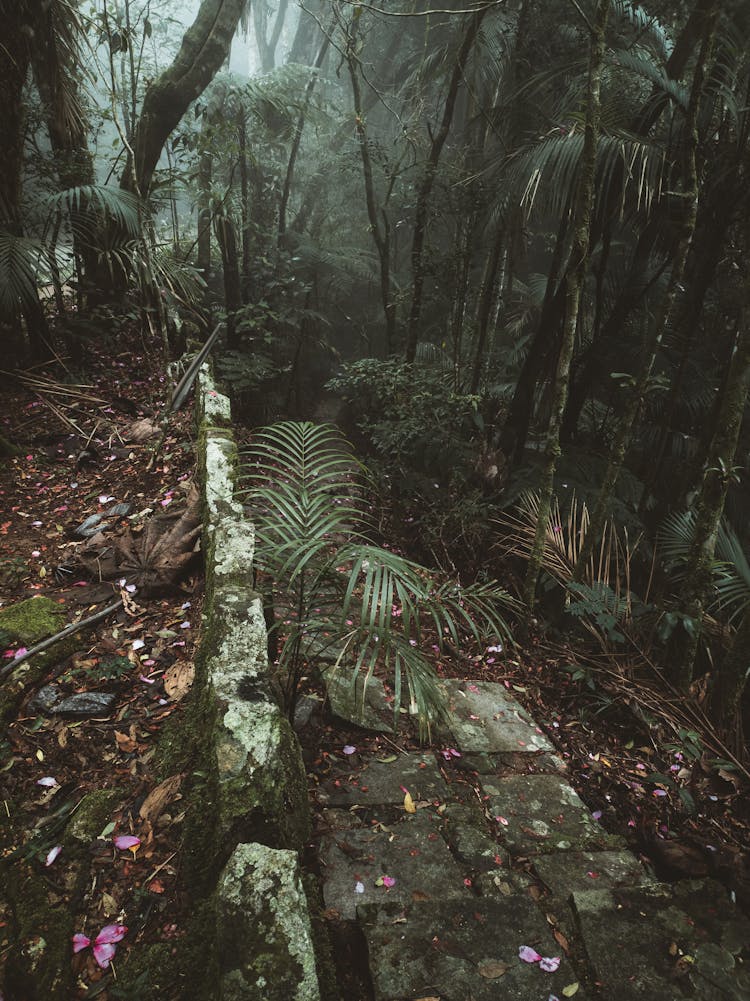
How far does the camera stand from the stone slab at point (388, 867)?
1.59 metres

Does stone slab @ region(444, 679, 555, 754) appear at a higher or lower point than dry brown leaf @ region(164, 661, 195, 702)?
lower

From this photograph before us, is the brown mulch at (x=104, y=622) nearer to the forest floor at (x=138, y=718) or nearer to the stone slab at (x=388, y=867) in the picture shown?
the forest floor at (x=138, y=718)

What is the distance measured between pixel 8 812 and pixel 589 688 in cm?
273

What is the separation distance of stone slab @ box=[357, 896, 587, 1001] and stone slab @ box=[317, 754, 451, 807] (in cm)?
44

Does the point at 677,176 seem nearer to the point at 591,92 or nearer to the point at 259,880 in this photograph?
the point at 591,92

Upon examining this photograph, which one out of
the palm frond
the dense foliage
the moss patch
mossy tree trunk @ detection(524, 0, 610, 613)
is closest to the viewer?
the moss patch

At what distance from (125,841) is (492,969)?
1.04m

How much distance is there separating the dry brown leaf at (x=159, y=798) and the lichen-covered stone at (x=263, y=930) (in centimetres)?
43

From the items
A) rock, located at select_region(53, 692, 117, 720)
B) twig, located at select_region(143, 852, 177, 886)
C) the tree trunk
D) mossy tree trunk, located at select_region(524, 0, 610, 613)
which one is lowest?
twig, located at select_region(143, 852, 177, 886)

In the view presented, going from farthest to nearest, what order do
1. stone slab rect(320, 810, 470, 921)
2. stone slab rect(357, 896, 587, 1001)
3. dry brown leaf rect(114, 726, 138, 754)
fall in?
1. dry brown leaf rect(114, 726, 138, 754)
2. stone slab rect(320, 810, 470, 921)
3. stone slab rect(357, 896, 587, 1001)

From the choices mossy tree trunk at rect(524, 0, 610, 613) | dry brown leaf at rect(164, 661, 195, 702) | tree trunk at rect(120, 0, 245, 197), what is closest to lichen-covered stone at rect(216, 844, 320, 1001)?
dry brown leaf at rect(164, 661, 195, 702)

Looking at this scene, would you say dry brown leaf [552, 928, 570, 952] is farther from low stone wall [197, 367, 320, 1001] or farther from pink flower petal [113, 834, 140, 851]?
pink flower petal [113, 834, 140, 851]

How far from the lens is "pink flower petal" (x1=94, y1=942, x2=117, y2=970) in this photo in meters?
1.22

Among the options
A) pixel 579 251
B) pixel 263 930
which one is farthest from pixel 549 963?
pixel 579 251
